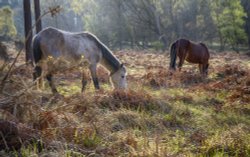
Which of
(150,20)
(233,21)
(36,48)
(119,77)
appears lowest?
(150,20)

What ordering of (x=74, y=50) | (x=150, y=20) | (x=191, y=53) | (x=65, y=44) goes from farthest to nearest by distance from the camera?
(x=150, y=20) → (x=191, y=53) → (x=74, y=50) → (x=65, y=44)

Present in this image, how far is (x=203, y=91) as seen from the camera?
29.5ft

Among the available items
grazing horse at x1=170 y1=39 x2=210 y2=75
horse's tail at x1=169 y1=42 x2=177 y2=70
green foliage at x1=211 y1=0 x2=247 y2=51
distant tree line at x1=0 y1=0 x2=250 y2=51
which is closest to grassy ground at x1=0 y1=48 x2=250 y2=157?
horse's tail at x1=169 y1=42 x2=177 y2=70

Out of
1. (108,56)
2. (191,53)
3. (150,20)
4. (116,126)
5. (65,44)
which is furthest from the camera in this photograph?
(150,20)

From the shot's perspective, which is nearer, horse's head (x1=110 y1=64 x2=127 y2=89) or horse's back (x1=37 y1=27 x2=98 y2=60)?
horse's back (x1=37 y1=27 x2=98 y2=60)

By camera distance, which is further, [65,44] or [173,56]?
[173,56]

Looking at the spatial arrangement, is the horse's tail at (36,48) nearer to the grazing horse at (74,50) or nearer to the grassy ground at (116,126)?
the grazing horse at (74,50)

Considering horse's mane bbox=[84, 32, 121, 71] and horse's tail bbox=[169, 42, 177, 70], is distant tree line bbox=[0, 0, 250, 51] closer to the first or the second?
horse's tail bbox=[169, 42, 177, 70]

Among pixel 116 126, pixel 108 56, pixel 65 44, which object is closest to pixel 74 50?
pixel 65 44

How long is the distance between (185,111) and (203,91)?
268cm

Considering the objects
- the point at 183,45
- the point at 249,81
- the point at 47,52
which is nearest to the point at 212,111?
the point at 249,81

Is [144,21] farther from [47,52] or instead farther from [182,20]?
[47,52]

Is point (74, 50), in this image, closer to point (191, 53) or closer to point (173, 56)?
point (173, 56)

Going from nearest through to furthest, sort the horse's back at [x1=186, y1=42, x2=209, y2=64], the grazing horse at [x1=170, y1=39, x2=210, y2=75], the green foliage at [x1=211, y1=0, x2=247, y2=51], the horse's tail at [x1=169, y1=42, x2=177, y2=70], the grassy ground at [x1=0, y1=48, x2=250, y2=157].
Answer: the grassy ground at [x1=0, y1=48, x2=250, y2=157] → the horse's tail at [x1=169, y1=42, x2=177, y2=70] → the grazing horse at [x1=170, y1=39, x2=210, y2=75] → the horse's back at [x1=186, y1=42, x2=209, y2=64] → the green foliage at [x1=211, y1=0, x2=247, y2=51]
